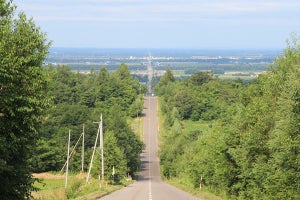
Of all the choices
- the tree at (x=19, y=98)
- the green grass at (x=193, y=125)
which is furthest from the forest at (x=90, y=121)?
the green grass at (x=193, y=125)

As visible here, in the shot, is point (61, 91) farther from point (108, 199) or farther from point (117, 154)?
point (108, 199)

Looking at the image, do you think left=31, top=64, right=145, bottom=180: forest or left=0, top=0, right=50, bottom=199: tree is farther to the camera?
left=31, top=64, right=145, bottom=180: forest

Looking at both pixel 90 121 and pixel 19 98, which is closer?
pixel 19 98

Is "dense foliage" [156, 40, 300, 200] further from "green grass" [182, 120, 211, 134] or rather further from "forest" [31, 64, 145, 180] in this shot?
"green grass" [182, 120, 211, 134]

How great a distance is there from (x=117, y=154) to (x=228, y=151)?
27.3m

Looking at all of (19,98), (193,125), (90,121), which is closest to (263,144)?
(19,98)

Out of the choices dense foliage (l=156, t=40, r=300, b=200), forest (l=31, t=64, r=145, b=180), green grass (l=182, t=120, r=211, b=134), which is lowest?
green grass (l=182, t=120, r=211, b=134)

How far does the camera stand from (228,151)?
33.6 m

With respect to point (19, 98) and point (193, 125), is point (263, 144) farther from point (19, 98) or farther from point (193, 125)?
point (193, 125)

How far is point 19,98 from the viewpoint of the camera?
20.0 metres

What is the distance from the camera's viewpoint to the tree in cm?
1952

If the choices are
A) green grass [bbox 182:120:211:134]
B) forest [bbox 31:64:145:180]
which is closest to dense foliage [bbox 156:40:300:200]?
forest [bbox 31:64:145:180]

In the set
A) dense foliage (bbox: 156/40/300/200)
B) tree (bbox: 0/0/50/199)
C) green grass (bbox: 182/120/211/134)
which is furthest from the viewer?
green grass (bbox: 182/120/211/134)

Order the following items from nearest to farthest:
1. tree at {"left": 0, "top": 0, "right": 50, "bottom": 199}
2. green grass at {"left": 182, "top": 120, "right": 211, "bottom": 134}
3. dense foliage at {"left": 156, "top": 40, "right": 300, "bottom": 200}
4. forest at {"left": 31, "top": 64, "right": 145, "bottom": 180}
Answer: tree at {"left": 0, "top": 0, "right": 50, "bottom": 199} → dense foliage at {"left": 156, "top": 40, "right": 300, "bottom": 200} → forest at {"left": 31, "top": 64, "right": 145, "bottom": 180} → green grass at {"left": 182, "top": 120, "right": 211, "bottom": 134}
